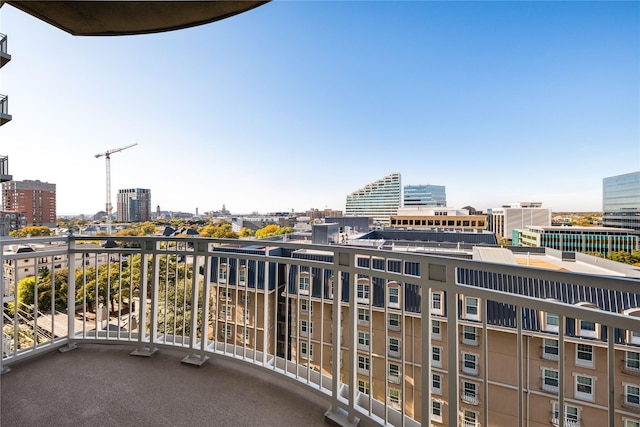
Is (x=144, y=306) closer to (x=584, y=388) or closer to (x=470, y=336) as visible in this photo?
(x=470, y=336)

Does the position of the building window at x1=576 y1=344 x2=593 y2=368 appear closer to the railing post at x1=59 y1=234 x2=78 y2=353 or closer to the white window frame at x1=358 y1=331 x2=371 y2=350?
the white window frame at x1=358 y1=331 x2=371 y2=350

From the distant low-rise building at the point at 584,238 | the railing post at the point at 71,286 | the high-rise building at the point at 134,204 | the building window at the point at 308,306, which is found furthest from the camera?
the distant low-rise building at the point at 584,238

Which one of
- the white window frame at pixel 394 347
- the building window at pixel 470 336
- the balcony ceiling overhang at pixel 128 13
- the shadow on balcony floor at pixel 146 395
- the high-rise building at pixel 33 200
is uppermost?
the balcony ceiling overhang at pixel 128 13

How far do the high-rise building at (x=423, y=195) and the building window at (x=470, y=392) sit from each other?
2294 inches

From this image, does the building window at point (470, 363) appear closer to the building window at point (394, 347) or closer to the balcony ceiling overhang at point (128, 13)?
the building window at point (394, 347)

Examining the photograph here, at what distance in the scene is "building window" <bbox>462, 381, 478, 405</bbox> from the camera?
30.1ft

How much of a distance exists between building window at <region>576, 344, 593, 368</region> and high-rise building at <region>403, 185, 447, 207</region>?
59704 millimetres

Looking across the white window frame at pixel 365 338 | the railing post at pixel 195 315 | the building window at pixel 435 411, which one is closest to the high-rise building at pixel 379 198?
the building window at pixel 435 411

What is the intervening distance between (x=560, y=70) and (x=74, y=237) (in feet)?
78.0

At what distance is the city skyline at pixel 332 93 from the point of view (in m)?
5.64

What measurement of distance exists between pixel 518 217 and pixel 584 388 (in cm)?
4933

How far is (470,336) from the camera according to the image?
8.88 m

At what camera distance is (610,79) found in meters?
14.1

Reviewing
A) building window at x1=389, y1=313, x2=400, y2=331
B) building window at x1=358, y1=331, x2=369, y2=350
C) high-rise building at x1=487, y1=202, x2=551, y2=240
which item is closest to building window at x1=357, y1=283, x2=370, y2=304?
building window at x1=358, y1=331, x2=369, y2=350
